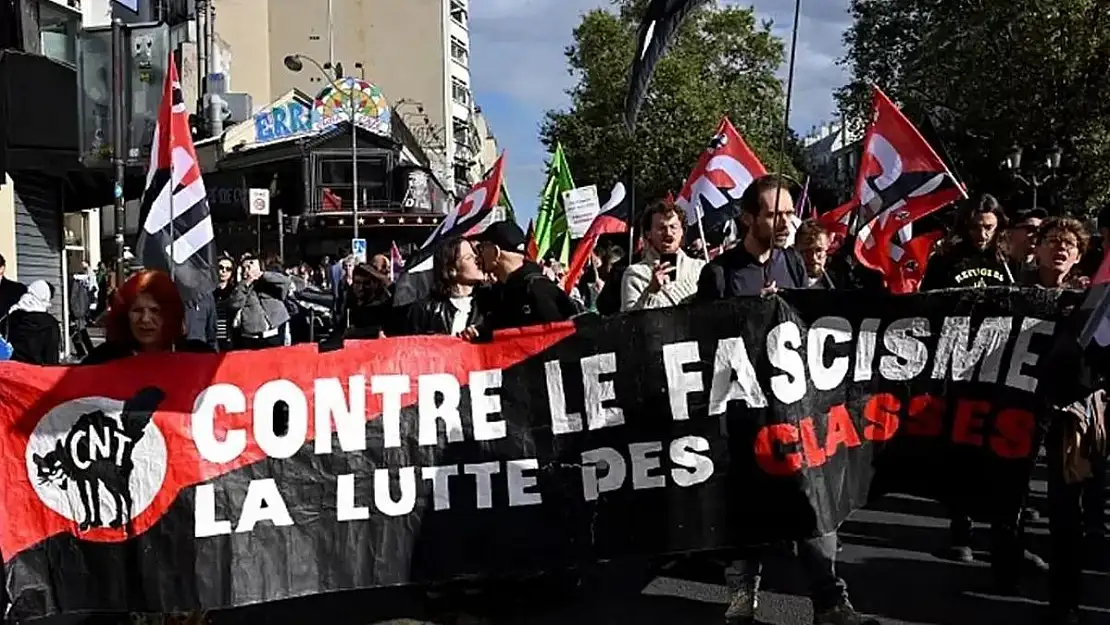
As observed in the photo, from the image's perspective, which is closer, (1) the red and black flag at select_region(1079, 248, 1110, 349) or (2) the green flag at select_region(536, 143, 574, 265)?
(1) the red and black flag at select_region(1079, 248, 1110, 349)

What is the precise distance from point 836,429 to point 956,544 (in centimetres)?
243

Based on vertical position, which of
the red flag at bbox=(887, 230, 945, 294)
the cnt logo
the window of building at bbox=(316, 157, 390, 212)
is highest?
the window of building at bbox=(316, 157, 390, 212)

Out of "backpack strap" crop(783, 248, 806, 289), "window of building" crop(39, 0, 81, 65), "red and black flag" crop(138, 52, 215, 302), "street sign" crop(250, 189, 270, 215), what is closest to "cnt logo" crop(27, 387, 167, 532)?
"red and black flag" crop(138, 52, 215, 302)

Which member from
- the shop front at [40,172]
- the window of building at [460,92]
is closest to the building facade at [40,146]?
the shop front at [40,172]

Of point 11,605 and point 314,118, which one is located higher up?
point 314,118

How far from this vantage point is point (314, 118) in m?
55.1

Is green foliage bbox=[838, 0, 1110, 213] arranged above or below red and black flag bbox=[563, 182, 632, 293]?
above

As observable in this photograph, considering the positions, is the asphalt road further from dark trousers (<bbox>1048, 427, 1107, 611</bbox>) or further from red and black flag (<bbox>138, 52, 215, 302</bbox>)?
red and black flag (<bbox>138, 52, 215, 302</bbox>)

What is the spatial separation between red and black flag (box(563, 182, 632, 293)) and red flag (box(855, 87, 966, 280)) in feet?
13.1

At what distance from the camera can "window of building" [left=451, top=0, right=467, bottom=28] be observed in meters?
80.1

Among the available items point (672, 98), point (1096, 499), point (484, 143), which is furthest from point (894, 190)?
point (484, 143)

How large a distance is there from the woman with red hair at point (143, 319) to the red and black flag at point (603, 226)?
7.50 meters

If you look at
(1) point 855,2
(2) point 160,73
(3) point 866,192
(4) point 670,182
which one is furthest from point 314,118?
(3) point 866,192

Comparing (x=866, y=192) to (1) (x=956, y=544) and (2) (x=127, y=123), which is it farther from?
(2) (x=127, y=123)
